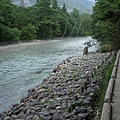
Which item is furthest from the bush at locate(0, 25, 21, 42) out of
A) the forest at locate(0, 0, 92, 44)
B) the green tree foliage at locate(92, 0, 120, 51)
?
the green tree foliage at locate(92, 0, 120, 51)

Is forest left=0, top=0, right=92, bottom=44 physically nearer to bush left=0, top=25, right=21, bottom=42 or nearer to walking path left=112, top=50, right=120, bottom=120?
bush left=0, top=25, right=21, bottom=42

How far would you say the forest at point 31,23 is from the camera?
147 feet

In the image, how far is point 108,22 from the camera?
1686 cm

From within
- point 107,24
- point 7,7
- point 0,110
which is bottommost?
point 0,110

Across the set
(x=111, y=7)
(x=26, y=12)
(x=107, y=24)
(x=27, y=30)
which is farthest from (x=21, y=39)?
(x=111, y=7)

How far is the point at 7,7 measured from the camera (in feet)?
153

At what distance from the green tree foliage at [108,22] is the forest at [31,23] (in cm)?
1453

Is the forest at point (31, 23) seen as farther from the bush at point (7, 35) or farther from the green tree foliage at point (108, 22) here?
the green tree foliage at point (108, 22)

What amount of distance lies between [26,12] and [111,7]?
50024mm

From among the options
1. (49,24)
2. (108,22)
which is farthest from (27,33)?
(108,22)

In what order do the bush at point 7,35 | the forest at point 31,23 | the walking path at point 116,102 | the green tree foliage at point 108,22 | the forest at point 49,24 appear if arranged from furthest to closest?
the forest at point 31,23, the bush at point 7,35, the forest at point 49,24, the green tree foliage at point 108,22, the walking path at point 116,102

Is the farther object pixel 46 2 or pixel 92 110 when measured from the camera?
pixel 46 2

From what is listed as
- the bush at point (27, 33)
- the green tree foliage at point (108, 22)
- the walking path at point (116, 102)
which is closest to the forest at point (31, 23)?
the bush at point (27, 33)

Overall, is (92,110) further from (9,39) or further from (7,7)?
(7,7)
